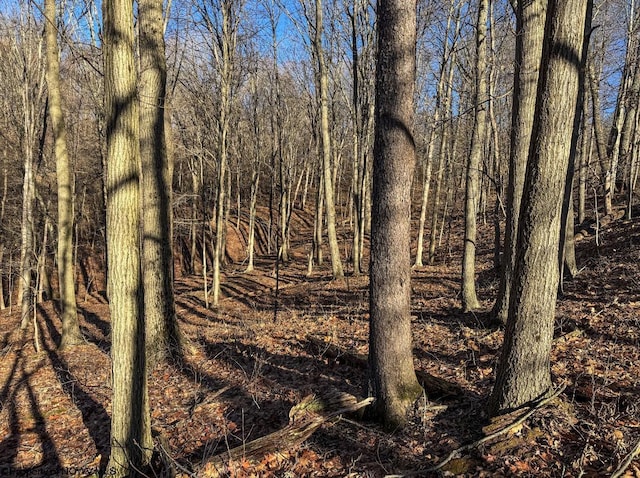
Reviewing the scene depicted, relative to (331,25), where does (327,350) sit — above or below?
below

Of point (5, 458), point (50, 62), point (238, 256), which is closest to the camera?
point (5, 458)

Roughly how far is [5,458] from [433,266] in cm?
1418

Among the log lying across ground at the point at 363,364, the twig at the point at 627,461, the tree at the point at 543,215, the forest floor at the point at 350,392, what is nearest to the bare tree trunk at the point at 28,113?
the forest floor at the point at 350,392

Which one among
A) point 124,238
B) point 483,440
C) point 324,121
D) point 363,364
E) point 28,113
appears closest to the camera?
point 483,440

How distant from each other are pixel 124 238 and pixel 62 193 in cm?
734

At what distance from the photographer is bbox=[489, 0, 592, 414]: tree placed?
11.2 feet

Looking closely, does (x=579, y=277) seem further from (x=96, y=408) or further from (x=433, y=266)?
(x=96, y=408)

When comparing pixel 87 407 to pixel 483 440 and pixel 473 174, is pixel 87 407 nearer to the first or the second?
pixel 483 440

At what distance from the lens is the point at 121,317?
3900mm

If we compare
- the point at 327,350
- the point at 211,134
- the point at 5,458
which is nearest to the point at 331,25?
the point at 211,134

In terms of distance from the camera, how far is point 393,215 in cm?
401

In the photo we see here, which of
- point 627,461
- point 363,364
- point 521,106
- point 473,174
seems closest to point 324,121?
point 473,174

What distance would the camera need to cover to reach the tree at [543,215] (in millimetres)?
3424

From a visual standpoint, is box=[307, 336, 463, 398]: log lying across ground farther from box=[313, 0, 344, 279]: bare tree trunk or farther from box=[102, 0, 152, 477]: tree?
box=[313, 0, 344, 279]: bare tree trunk
